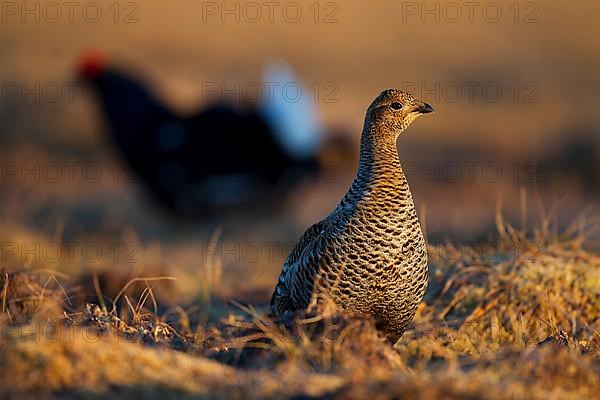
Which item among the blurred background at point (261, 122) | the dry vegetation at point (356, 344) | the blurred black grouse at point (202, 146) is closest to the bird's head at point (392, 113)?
the dry vegetation at point (356, 344)

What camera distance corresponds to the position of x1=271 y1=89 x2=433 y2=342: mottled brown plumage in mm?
4414

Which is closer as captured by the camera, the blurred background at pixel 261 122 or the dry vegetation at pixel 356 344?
the dry vegetation at pixel 356 344

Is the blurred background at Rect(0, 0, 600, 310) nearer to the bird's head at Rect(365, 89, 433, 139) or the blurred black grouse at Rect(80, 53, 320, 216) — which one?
the blurred black grouse at Rect(80, 53, 320, 216)

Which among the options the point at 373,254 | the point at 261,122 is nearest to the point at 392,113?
the point at 373,254

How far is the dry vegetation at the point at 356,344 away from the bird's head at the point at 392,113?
1.06 meters

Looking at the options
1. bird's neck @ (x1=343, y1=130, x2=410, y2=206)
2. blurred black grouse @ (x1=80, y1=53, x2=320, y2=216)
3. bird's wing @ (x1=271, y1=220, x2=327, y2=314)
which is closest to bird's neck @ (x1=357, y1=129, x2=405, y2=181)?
bird's neck @ (x1=343, y1=130, x2=410, y2=206)

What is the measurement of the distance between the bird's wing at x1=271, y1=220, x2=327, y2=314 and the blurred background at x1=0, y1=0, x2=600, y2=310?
109cm

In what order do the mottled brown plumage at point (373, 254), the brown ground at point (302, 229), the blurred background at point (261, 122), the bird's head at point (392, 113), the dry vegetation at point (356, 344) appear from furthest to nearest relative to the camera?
the blurred background at point (261, 122) → the bird's head at point (392, 113) → the mottled brown plumage at point (373, 254) → the brown ground at point (302, 229) → the dry vegetation at point (356, 344)

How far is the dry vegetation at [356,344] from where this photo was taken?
3223 millimetres

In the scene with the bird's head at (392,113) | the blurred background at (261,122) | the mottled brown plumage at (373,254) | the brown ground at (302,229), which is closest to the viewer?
the brown ground at (302,229)

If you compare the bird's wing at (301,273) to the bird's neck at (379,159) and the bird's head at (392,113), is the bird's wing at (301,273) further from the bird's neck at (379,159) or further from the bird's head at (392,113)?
the bird's head at (392,113)

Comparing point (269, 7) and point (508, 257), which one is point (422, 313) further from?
point (269, 7)

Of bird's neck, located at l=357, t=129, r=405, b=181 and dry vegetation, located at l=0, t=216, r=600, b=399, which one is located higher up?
bird's neck, located at l=357, t=129, r=405, b=181

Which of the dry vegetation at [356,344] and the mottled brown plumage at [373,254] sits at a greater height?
the mottled brown plumage at [373,254]
